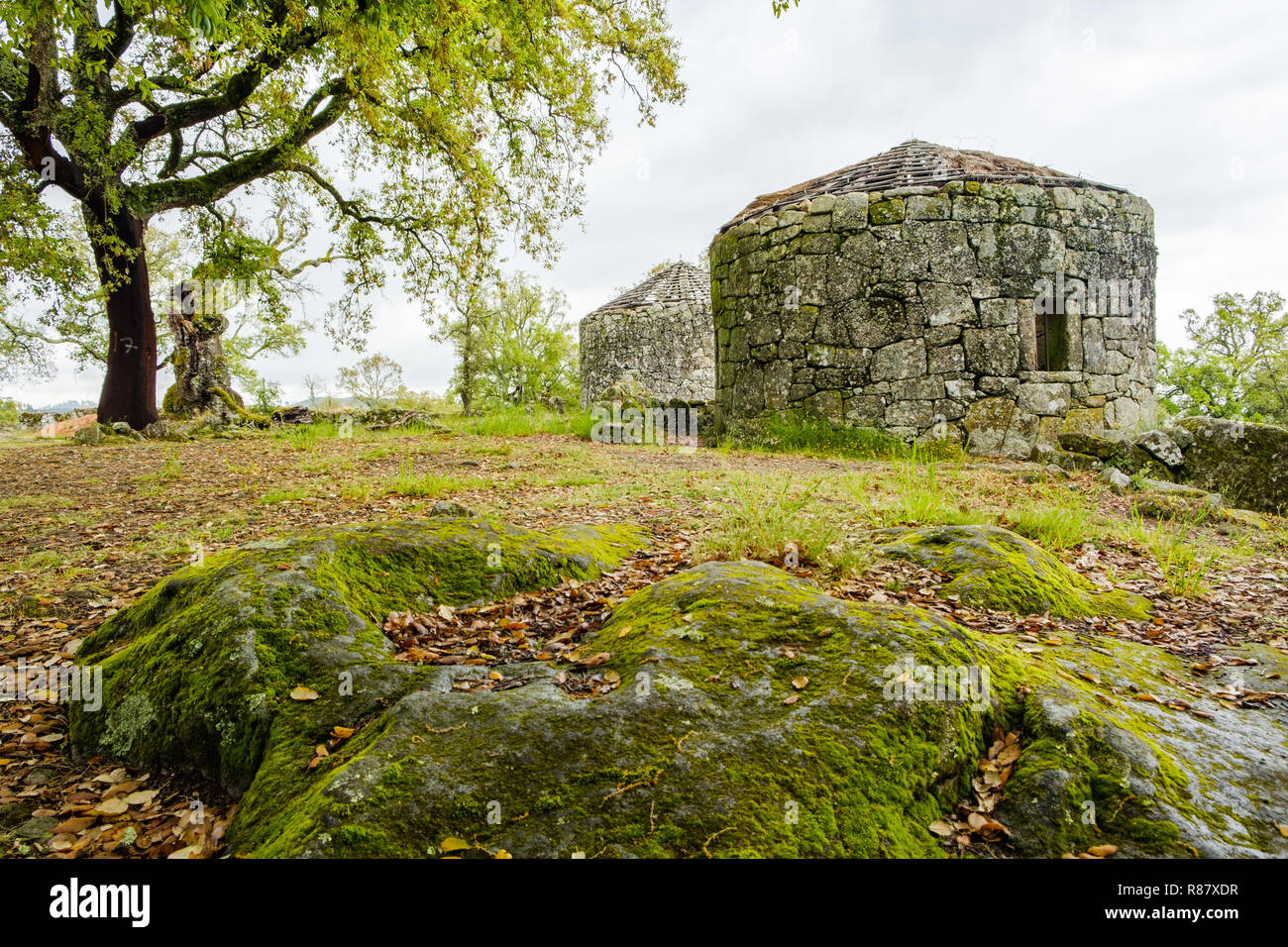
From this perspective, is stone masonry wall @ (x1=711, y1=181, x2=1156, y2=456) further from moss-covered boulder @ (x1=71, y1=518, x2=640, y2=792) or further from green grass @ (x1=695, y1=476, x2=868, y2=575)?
moss-covered boulder @ (x1=71, y1=518, x2=640, y2=792)

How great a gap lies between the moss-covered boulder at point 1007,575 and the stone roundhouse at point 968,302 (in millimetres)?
7896

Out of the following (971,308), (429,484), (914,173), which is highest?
(914,173)

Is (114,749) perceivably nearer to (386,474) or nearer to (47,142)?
(386,474)

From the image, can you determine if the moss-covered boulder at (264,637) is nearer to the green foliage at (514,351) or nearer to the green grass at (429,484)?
the green grass at (429,484)

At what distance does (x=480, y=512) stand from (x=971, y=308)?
370 inches

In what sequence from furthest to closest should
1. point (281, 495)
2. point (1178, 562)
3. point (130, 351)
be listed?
point (130, 351)
point (281, 495)
point (1178, 562)

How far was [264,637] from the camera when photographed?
2.46 meters

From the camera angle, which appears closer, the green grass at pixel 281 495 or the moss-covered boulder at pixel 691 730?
the moss-covered boulder at pixel 691 730

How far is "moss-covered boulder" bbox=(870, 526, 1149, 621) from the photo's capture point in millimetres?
3416

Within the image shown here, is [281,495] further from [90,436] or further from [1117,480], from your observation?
[1117,480]

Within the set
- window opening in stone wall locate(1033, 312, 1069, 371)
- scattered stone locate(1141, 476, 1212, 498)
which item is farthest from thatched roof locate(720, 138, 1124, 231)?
scattered stone locate(1141, 476, 1212, 498)

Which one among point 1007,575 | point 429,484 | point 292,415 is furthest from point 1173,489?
point 292,415

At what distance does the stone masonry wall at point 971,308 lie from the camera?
36.7 feet

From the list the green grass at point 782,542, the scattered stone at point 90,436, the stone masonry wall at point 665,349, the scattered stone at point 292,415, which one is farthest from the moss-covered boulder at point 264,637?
the stone masonry wall at point 665,349
